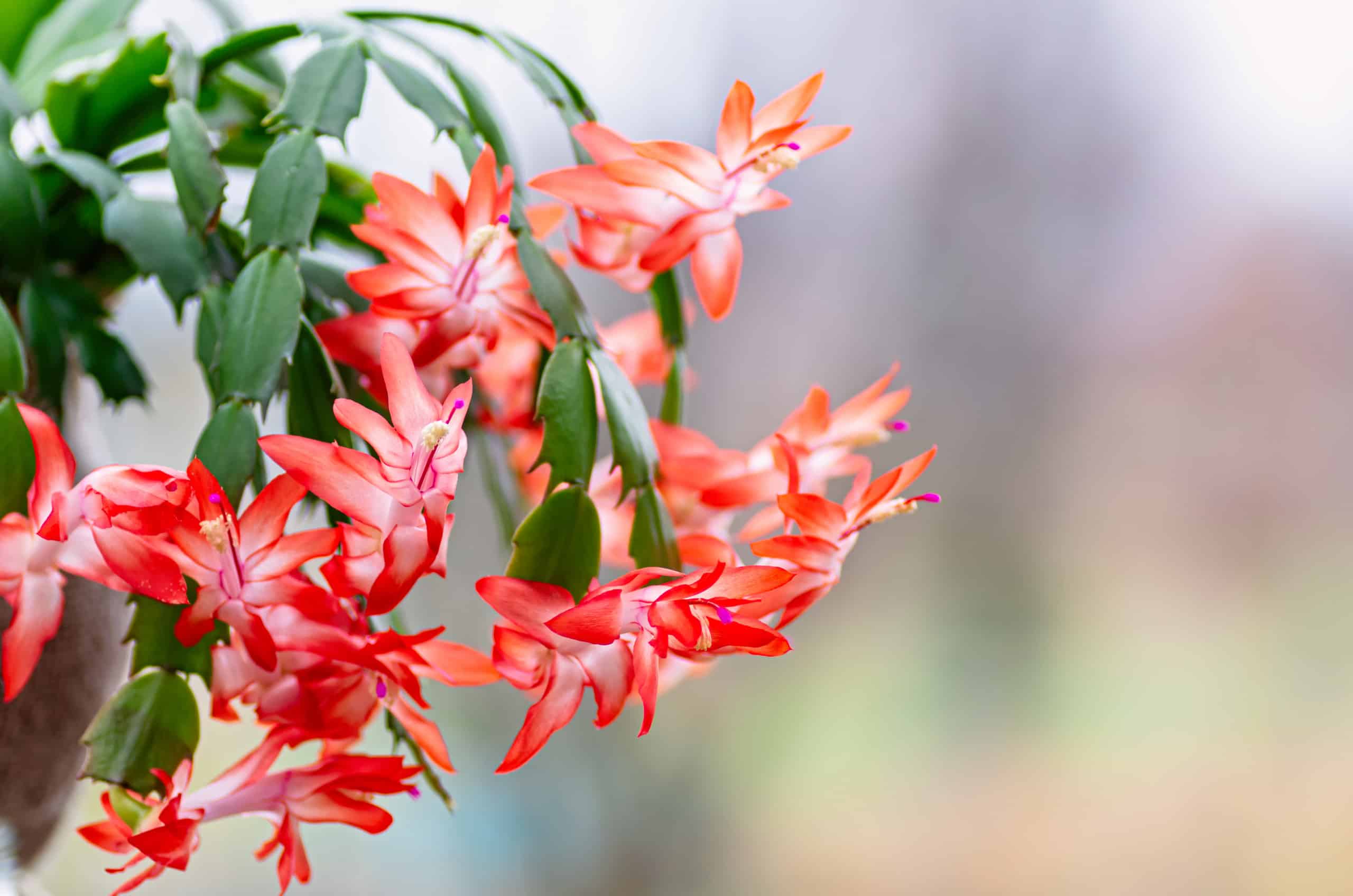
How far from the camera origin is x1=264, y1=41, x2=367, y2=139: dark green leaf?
1.31ft

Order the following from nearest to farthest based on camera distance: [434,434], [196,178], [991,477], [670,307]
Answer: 1. [434,434]
2. [196,178]
3. [670,307]
4. [991,477]

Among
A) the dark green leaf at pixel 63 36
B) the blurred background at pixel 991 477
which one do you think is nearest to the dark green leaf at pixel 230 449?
the dark green leaf at pixel 63 36

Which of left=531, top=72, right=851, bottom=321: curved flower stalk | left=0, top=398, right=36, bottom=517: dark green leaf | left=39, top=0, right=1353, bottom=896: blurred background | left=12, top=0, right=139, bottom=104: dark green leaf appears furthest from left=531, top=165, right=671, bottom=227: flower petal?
left=39, top=0, right=1353, bottom=896: blurred background

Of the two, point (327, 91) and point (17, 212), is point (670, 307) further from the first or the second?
point (17, 212)

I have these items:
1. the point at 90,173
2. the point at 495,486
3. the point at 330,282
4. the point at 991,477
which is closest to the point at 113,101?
the point at 90,173

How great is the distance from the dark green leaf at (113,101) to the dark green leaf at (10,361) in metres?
0.21

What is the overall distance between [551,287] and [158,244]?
0.20 m

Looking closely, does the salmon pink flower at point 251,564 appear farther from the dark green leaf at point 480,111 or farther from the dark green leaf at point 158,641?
the dark green leaf at point 480,111

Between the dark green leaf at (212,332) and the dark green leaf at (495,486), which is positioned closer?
the dark green leaf at (212,332)

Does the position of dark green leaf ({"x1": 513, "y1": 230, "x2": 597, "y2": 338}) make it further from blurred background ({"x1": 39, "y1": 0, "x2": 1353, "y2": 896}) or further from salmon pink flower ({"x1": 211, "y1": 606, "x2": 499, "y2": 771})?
blurred background ({"x1": 39, "y1": 0, "x2": 1353, "y2": 896})

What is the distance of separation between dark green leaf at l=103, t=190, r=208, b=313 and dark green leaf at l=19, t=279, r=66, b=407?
6 cm

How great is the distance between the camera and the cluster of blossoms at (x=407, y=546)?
0.30 meters

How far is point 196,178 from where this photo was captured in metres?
0.39

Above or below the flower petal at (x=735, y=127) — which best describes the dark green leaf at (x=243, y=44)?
below
